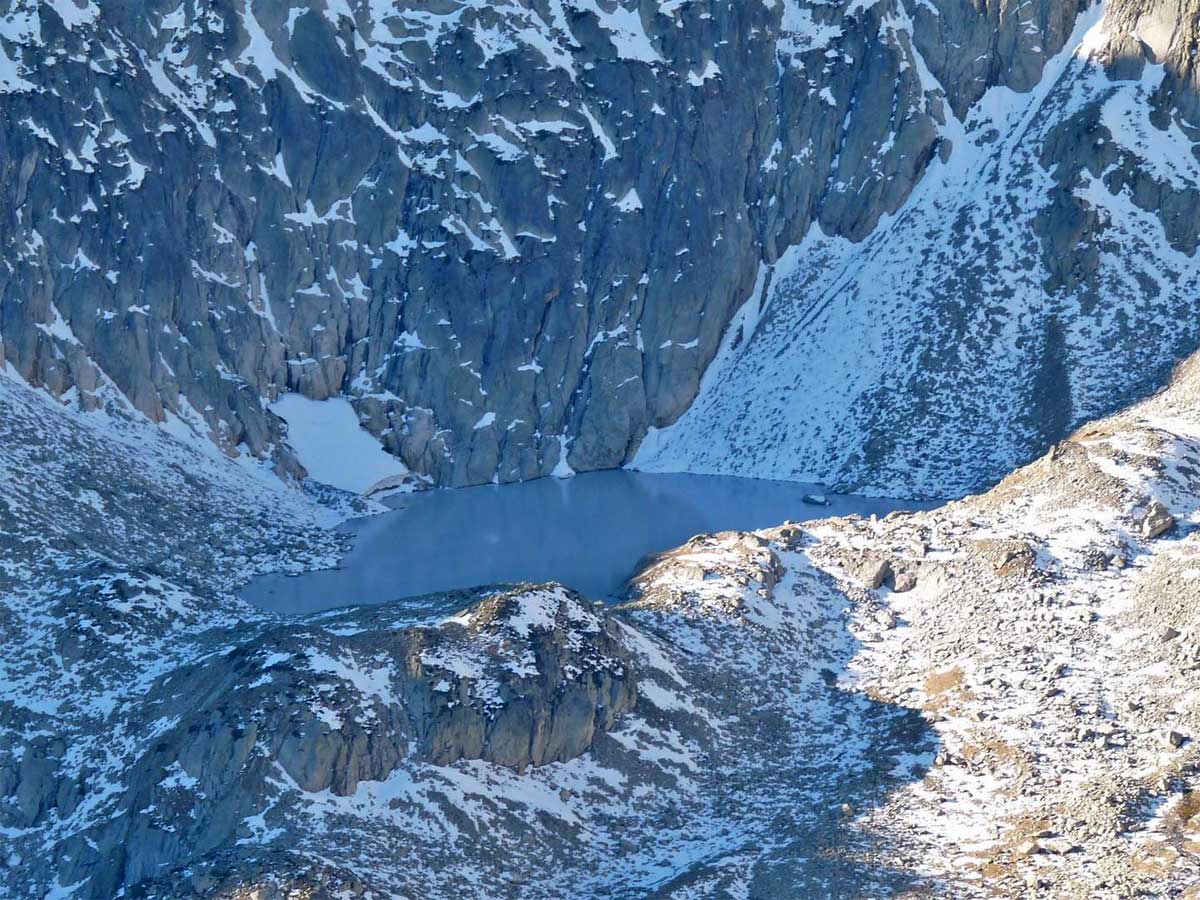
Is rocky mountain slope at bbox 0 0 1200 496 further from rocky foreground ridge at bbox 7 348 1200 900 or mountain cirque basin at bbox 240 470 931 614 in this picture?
rocky foreground ridge at bbox 7 348 1200 900

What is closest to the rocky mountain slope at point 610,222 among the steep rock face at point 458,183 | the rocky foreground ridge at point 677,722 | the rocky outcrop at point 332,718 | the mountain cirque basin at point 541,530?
the steep rock face at point 458,183

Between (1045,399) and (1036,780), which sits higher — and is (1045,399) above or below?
above

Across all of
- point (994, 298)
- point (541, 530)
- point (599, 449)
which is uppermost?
point (994, 298)

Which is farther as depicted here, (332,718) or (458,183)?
(458,183)

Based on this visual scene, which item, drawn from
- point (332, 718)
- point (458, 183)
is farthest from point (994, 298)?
point (332, 718)

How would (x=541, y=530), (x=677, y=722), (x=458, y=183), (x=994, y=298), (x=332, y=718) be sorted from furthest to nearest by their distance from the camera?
(x=458, y=183)
(x=994, y=298)
(x=541, y=530)
(x=677, y=722)
(x=332, y=718)

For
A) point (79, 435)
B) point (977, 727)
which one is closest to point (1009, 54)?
point (79, 435)

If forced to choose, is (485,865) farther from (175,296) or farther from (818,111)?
(818,111)

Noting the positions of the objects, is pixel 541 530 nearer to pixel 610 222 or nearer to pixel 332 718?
pixel 610 222
